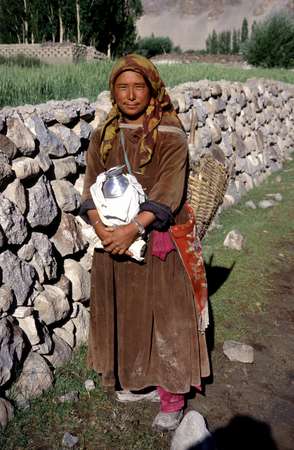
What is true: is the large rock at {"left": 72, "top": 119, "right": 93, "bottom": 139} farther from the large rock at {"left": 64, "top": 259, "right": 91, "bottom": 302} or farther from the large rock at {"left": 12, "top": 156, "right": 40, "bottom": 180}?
the large rock at {"left": 64, "top": 259, "right": 91, "bottom": 302}

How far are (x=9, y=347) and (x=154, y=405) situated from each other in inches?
35.1

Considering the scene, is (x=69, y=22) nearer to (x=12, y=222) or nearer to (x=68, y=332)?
(x=68, y=332)

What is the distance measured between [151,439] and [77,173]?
6.09 feet

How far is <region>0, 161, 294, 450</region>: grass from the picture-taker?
265 cm

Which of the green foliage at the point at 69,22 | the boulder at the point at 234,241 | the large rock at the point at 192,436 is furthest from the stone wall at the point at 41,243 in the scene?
the green foliage at the point at 69,22

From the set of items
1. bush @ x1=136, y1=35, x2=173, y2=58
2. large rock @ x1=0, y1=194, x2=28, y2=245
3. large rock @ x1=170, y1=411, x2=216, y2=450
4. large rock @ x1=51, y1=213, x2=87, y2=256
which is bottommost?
large rock @ x1=170, y1=411, x2=216, y2=450

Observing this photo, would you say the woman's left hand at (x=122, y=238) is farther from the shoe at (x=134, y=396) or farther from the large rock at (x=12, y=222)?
the shoe at (x=134, y=396)

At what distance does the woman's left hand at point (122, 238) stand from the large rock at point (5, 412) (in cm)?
107

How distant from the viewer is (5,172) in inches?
112

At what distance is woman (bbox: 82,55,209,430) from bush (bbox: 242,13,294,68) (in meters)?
20.1

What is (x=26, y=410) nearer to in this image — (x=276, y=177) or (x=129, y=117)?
(x=129, y=117)

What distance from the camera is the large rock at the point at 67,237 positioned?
11.1 ft

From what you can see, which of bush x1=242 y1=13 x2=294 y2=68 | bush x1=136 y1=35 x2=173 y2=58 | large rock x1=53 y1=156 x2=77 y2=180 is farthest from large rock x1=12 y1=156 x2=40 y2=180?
bush x1=136 y1=35 x2=173 y2=58

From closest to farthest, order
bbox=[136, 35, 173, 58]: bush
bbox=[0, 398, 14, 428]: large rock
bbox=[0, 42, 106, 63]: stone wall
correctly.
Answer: bbox=[0, 398, 14, 428]: large rock, bbox=[0, 42, 106, 63]: stone wall, bbox=[136, 35, 173, 58]: bush
